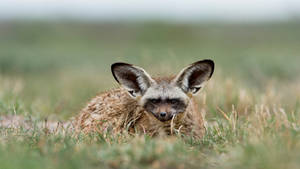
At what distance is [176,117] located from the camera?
5.70 metres

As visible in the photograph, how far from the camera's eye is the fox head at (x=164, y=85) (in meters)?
5.65

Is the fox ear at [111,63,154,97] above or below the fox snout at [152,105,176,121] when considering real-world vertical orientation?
above

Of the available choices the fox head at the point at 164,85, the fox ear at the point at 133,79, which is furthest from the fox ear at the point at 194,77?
the fox ear at the point at 133,79

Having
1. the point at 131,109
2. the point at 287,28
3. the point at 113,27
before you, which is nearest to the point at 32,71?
the point at 131,109

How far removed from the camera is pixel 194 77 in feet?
19.2

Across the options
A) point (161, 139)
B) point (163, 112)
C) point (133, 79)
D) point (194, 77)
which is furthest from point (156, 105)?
point (161, 139)

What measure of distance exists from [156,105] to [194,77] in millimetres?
599

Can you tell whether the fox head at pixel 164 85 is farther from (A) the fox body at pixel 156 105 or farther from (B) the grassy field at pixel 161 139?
(B) the grassy field at pixel 161 139

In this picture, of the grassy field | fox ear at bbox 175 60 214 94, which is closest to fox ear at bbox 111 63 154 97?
fox ear at bbox 175 60 214 94

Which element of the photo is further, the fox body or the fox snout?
the fox body

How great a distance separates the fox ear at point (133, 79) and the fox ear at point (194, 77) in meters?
0.36

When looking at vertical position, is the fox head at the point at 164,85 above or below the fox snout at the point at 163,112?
above

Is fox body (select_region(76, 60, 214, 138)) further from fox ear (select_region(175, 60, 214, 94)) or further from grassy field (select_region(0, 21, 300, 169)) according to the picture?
grassy field (select_region(0, 21, 300, 169))

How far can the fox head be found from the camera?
18.5 feet
